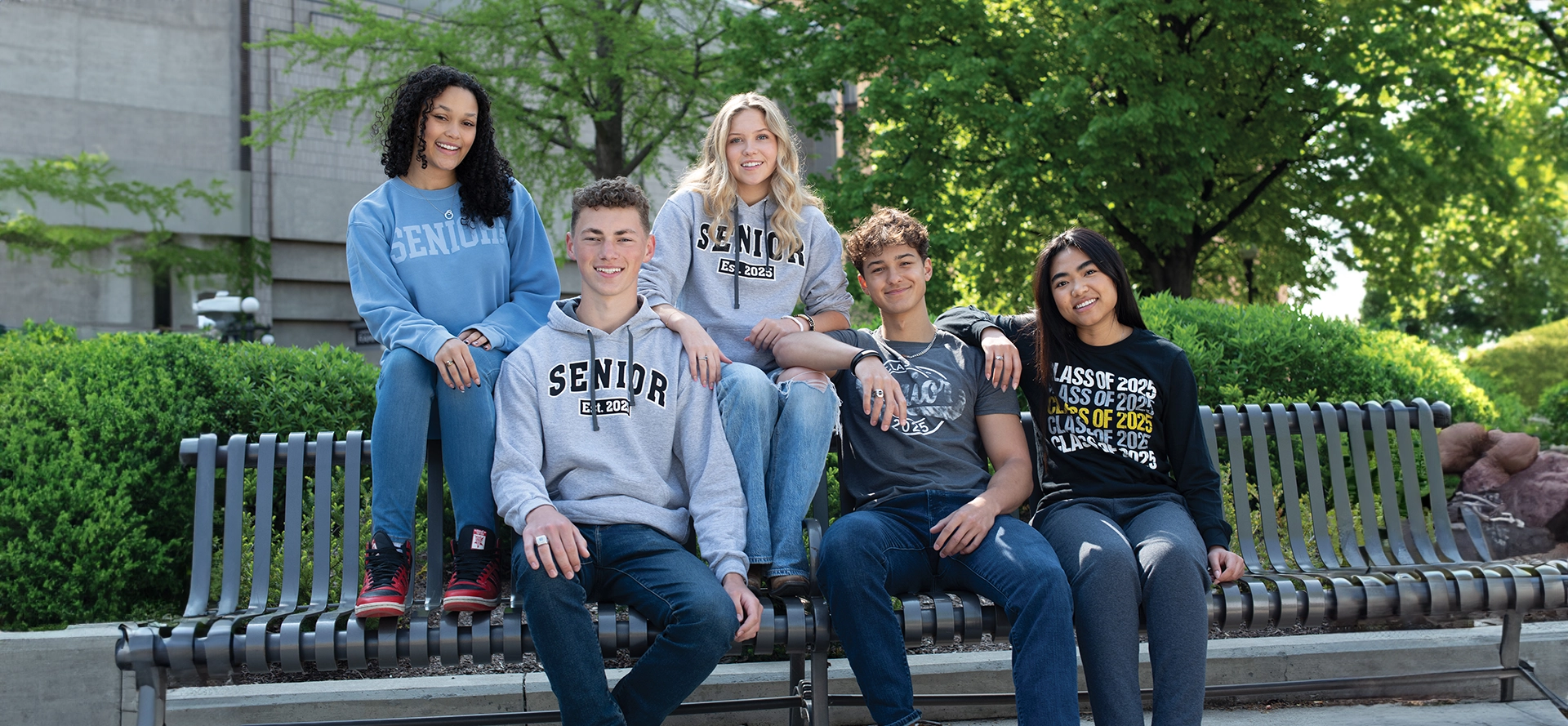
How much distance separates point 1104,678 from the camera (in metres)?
2.80

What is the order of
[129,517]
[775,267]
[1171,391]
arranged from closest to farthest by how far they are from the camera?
[1171,391] < [775,267] < [129,517]

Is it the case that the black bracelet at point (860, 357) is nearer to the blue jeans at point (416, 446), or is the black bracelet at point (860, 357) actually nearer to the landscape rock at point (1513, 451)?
the blue jeans at point (416, 446)

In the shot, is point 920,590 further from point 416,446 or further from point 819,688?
point 416,446

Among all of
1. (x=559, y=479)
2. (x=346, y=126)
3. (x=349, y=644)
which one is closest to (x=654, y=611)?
(x=559, y=479)

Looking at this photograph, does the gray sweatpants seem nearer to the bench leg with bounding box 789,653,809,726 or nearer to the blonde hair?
the bench leg with bounding box 789,653,809,726

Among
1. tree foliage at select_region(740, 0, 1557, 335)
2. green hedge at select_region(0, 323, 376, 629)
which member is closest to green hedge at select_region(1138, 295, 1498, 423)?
green hedge at select_region(0, 323, 376, 629)

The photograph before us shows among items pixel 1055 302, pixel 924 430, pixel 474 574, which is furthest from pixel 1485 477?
pixel 474 574

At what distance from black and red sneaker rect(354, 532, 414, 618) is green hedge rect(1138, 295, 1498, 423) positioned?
149 inches

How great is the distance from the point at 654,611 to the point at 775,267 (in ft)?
4.57

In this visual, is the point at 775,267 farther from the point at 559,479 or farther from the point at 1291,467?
the point at 1291,467

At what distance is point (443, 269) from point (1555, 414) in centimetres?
1071

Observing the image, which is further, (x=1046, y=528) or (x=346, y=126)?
(x=346, y=126)

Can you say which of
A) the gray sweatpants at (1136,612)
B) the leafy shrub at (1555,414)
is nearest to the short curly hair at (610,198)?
the gray sweatpants at (1136,612)

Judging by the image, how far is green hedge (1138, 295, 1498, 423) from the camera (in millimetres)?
5215
